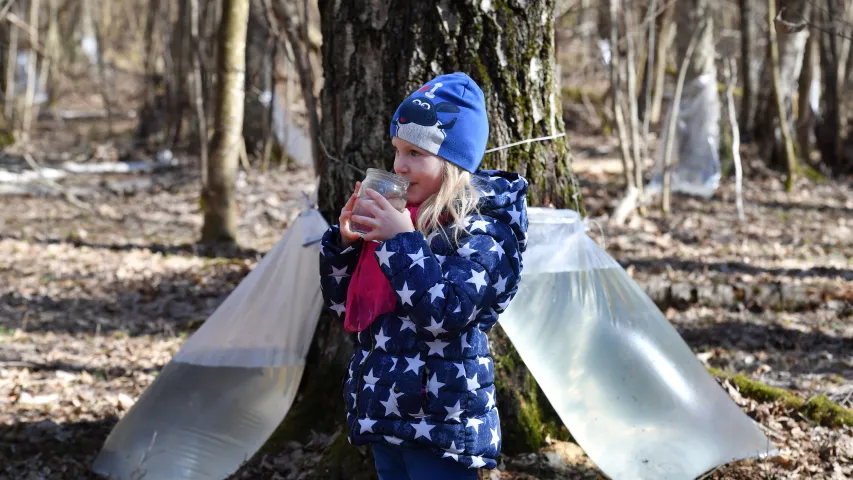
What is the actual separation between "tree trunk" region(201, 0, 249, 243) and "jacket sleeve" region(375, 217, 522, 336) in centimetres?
597

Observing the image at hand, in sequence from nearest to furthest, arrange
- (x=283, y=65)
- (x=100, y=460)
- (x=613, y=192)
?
(x=100, y=460), (x=613, y=192), (x=283, y=65)

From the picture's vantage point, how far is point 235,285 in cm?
696

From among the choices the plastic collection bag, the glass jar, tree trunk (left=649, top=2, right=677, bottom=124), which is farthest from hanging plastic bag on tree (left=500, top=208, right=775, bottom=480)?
the plastic collection bag

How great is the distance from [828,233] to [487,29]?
6988 mm

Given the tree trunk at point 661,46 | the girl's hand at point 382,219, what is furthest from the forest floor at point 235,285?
the tree trunk at point 661,46

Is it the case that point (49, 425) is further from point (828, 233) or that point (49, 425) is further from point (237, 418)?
point (828, 233)

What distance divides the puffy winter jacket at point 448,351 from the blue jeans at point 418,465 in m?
0.07

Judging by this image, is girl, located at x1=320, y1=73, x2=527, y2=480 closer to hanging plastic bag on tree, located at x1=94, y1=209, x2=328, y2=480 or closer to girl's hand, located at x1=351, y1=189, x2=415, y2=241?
girl's hand, located at x1=351, y1=189, x2=415, y2=241

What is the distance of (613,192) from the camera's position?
442 inches

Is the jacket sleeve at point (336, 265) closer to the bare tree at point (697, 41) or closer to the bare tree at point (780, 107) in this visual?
the bare tree at point (697, 41)

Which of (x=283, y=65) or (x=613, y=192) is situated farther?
(x=283, y=65)

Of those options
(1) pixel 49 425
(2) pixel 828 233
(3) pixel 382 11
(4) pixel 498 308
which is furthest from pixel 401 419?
(2) pixel 828 233

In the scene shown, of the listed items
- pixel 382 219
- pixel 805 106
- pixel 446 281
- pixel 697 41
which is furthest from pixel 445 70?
pixel 805 106

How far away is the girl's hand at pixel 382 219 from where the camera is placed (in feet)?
7.75
